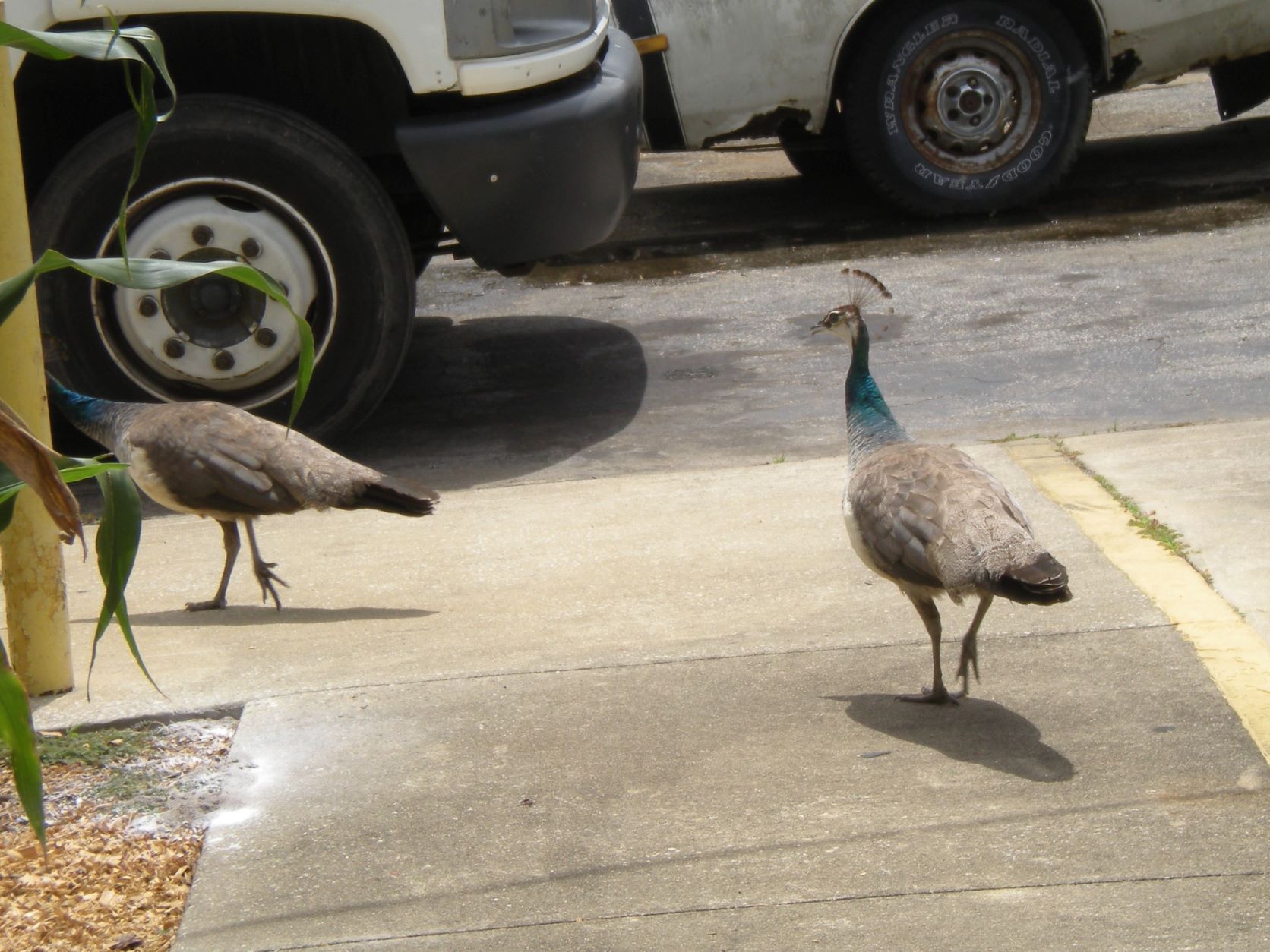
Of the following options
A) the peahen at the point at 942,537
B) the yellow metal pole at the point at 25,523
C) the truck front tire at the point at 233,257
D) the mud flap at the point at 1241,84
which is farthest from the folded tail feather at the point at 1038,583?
the mud flap at the point at 1241,84

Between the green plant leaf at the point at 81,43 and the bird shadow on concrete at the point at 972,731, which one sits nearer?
the green plant leaf at the point at 81,43

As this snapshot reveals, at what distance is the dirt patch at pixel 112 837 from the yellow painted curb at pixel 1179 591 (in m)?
2.48

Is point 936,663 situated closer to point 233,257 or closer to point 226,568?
point 226,568

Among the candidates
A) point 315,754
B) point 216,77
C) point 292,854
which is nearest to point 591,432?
point 216,77

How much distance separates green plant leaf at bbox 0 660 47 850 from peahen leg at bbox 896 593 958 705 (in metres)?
2.30

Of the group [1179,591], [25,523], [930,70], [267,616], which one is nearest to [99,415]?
[267,616]

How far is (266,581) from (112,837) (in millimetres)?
1720

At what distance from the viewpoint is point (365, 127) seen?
6938 millimetres

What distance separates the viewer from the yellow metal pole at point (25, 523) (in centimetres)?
411

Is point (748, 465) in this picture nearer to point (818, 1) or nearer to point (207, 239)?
point (207, 239)

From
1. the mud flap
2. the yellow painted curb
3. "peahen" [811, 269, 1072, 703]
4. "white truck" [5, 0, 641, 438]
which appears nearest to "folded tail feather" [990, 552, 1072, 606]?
"peahen" [811, 269, 1072, 703]

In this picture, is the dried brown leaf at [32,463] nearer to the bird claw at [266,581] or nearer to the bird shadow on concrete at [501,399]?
the bird claw at [266,581]

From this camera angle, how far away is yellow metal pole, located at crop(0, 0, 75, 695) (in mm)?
4113

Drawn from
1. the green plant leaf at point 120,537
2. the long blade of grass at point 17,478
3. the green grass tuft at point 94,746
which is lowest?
the green grass tuft at point 94,746
